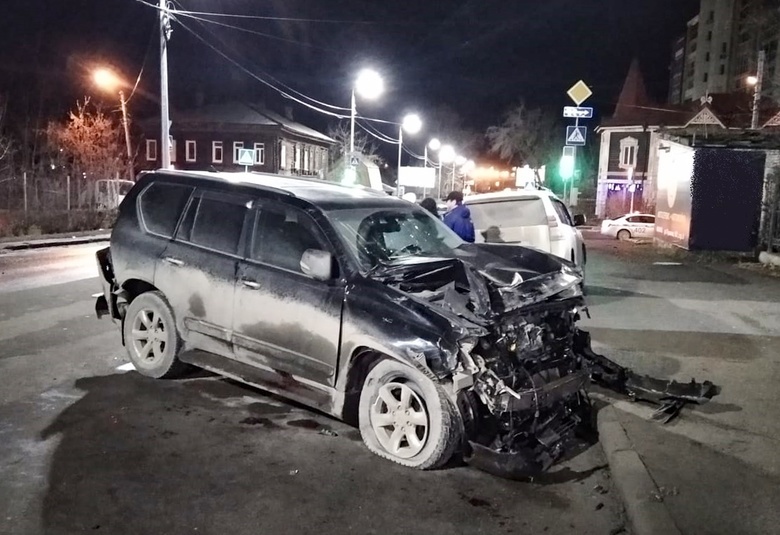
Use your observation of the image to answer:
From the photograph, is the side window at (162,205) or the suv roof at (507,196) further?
the suv roof at (507,196)

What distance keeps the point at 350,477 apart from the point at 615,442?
6.66 feet

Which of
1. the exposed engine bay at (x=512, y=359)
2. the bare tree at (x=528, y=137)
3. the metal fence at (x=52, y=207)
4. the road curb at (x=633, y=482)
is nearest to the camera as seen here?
the road curb at (x=633, y=482)

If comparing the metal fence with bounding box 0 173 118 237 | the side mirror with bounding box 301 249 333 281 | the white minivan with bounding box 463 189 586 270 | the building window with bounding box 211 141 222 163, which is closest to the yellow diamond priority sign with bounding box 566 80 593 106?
the white minivan with bounding box 463 189 586 270

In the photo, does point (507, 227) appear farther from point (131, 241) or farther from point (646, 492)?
point (646, 492)

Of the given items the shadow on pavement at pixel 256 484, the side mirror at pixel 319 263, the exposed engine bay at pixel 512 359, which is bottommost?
the shadow on pavement at pixel 256 484

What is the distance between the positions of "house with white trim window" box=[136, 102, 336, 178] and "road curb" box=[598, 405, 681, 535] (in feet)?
167

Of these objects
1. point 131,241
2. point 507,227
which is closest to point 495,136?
point 507,227

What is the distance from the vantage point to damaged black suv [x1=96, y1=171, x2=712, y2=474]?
4.86 metres

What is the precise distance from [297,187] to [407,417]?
244 cm

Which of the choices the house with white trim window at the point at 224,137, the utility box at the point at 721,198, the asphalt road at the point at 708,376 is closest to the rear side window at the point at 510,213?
the asphalt road at the point at 708,376

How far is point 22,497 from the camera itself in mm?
4309

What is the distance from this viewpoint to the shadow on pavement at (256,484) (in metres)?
4.16

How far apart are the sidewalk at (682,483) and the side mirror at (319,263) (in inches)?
96.9

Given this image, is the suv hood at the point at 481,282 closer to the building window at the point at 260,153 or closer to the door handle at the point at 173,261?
the door handle at the point at 173,261
